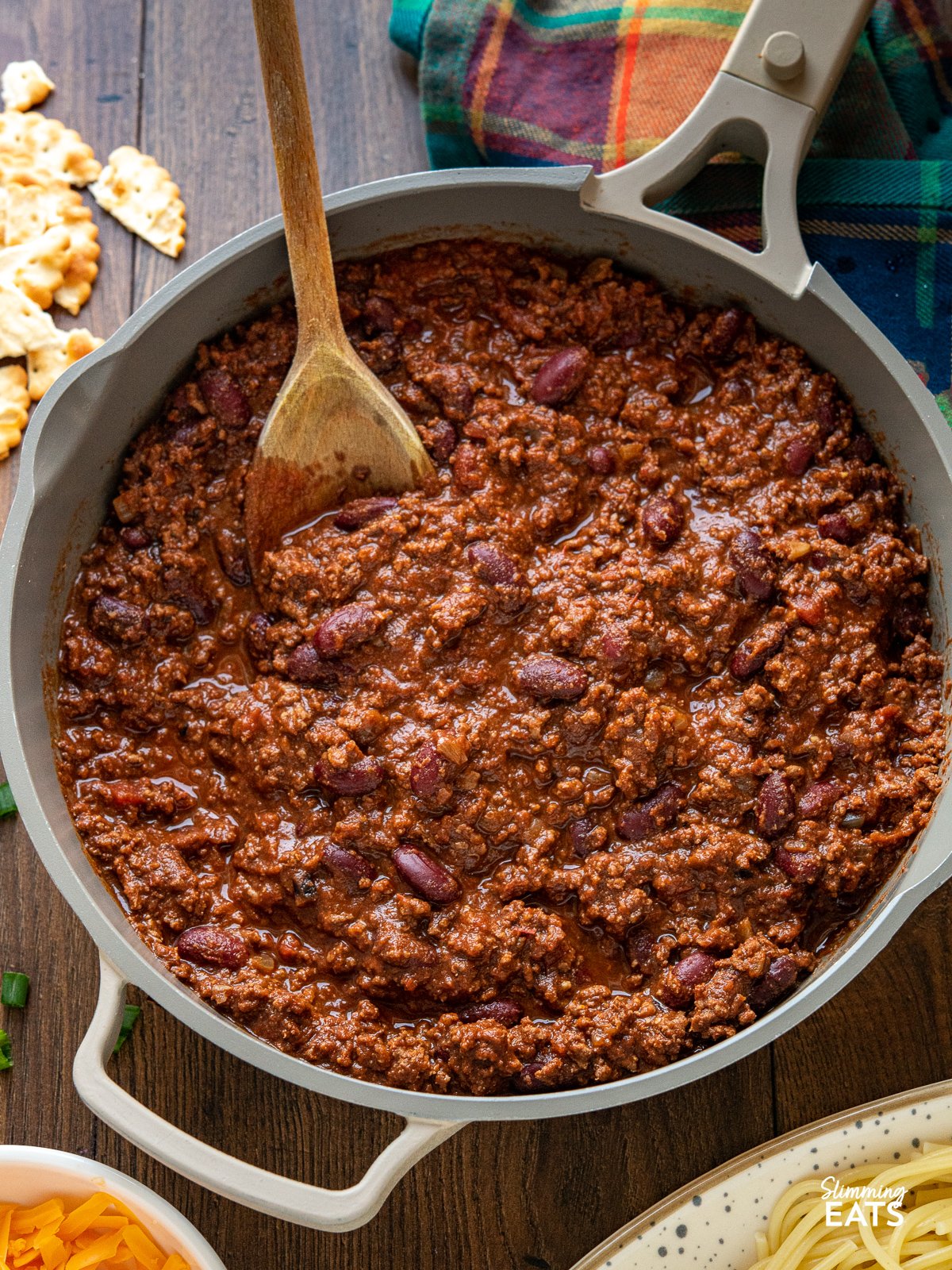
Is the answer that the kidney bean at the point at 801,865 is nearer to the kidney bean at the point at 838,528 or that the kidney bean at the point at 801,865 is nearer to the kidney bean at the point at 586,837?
the kidney bean at the point at 586,837

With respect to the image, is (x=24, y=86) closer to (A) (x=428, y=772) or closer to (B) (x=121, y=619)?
(B) (x=121, y=619)

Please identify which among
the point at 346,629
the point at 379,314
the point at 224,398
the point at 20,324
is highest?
the point at 20,324

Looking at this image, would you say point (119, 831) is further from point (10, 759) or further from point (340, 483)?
point (340, 483)

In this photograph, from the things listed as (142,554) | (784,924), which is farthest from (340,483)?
(784,924)

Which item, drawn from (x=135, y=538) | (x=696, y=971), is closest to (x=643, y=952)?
(x=696, y=971)

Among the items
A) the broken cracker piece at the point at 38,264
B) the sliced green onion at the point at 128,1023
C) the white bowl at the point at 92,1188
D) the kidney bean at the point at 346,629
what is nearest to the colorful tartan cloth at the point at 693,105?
the broken cracker piece at the point at 38,264

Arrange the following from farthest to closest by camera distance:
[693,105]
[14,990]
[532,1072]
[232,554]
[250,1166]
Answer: [693,105]
[14,990]
[232,554]
[532,1072]
[250,1166]
